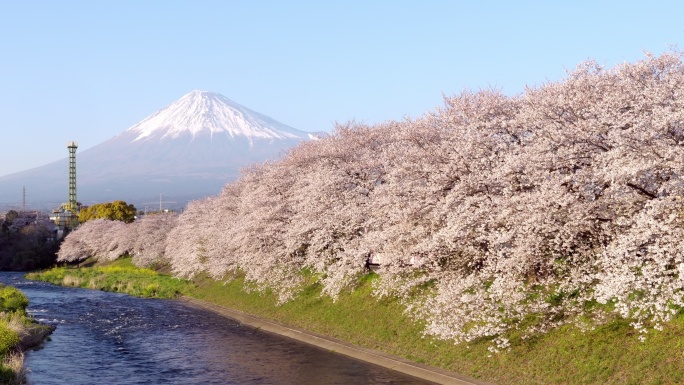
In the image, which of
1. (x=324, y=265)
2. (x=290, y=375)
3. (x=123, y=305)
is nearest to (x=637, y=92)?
(x=290, y=375)

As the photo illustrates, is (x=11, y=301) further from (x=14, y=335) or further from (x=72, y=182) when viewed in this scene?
(x=72, y=182)

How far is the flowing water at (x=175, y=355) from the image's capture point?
2728 centimetres

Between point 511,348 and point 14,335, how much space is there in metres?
21.0

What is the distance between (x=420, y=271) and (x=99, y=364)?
1512 centimetres

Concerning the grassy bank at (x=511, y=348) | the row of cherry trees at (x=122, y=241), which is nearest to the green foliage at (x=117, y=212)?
the row of cherry trees at (x=122, y=241)

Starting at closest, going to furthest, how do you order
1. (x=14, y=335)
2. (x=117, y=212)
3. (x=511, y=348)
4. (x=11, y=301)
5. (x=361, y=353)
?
1. (x=511, y=348)
2. (x=14, y=335)
3. (x=361, y=353)
4. (x=11, y=301)
5. (x=117, y=212)

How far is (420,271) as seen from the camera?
32.3 meters

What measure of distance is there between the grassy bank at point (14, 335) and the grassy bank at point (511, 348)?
1329cm

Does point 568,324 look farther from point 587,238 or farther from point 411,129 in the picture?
point 411,129

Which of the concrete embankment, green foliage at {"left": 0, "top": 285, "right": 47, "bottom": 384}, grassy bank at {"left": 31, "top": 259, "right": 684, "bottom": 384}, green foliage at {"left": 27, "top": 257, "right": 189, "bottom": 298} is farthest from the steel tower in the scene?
grassy bank at {"left": 31, "top": 259, "right": 684, "bottom": 384}

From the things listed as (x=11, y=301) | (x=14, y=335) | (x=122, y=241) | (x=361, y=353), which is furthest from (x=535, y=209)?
(x=122, y=241)

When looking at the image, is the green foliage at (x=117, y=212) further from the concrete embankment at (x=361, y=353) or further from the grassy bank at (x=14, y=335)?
the concrete embankment at (x=361, y=353)

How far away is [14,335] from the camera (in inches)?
1169

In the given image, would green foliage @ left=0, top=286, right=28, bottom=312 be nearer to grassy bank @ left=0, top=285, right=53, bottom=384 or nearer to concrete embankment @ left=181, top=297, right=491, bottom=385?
grassy bank @ left=0, top=285, right=53, bottom=384
